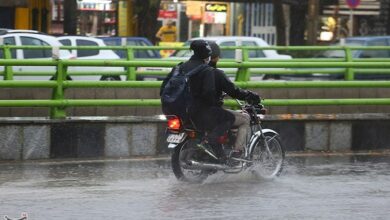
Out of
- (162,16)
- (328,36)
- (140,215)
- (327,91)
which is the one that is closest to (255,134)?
(140,215)

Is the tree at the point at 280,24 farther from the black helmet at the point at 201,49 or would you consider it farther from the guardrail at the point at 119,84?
the black helmet at the point at 201,49

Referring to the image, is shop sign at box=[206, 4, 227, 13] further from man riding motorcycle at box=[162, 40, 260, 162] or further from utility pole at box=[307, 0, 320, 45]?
man riding motorcycle at box=[162, 40, 260, 162]

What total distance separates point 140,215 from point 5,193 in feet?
5.90

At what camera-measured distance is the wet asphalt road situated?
868 cm

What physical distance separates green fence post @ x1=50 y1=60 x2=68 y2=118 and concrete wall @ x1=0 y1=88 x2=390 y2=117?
72 centimetres

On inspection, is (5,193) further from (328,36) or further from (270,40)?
(270,40)

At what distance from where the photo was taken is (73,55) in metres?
22.8

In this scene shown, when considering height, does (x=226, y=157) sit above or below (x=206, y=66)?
below

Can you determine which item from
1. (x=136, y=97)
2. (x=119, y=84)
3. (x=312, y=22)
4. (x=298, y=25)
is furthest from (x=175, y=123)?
(x=298, y=25)

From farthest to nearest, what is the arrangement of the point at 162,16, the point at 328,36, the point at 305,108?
the point at 162,16 < the point at 328,36 < the point at 305,108

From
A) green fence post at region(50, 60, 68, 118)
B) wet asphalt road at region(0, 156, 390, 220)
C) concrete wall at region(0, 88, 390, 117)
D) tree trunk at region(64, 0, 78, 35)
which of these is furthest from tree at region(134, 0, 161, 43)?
wet asphalt road at region(0, 156, 390, 220)

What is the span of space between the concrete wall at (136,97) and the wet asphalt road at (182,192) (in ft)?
4.34

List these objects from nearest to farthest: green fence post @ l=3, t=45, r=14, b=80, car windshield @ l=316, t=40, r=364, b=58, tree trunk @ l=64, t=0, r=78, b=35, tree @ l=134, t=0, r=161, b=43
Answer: green fence post @ l=3, t=45, r=14, b=80 → car windshield @ l=316, t=40, r=364, b=58 → tree @ l=134, t=0, r=161, b=43 → tree trunk @ l=64, t=0, r=78, b=35

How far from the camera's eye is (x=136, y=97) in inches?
567
